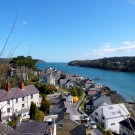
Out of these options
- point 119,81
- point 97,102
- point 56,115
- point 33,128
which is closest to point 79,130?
point 33,128

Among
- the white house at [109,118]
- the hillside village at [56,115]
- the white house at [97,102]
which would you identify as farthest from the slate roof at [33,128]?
the white house at [97,102]

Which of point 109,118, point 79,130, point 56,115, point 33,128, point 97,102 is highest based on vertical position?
point 33,128

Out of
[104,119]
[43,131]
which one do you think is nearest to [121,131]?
→ [104,119]

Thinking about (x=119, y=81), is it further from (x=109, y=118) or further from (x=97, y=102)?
(x=109, y=118)

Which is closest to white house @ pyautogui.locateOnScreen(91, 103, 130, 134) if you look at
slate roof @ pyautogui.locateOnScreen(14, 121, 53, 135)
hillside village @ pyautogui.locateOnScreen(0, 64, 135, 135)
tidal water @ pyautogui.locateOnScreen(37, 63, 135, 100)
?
hillside village @ pyautogui.locateOnScreen(0, 64, 135, 135)

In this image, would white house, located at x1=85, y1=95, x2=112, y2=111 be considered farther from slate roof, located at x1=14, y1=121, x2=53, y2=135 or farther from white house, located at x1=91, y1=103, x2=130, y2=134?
slate roof, located at x1=14, y1=121, x2=53, y2=135

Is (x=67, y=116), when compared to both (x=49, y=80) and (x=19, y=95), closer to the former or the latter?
(x=19, y=95)

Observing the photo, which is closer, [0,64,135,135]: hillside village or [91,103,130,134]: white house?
[0,64,135,135]: hillside village

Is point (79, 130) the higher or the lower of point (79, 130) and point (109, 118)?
the higher

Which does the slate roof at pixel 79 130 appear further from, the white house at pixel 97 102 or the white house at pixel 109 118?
the white house at pixel 97 102

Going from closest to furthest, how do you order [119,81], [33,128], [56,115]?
[33,128] → [56,115] → [119,81]

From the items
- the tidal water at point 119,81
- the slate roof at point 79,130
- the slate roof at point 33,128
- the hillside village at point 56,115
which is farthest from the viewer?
the tidal water at point 119,81
